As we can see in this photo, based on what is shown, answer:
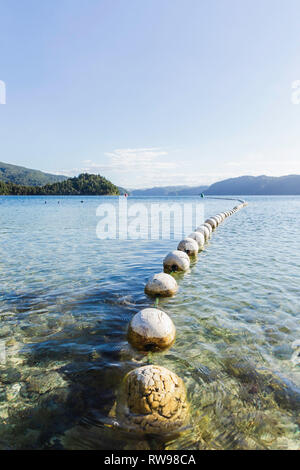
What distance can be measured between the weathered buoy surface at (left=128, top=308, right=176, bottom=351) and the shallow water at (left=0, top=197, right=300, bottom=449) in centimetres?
20

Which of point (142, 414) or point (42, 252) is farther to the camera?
point (42, 252)

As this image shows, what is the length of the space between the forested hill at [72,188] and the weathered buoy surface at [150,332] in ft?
614

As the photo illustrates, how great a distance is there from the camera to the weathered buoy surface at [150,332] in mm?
5250

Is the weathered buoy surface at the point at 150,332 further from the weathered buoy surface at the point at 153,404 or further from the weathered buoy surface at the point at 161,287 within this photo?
the weathered buoy surface at the point at 161,287

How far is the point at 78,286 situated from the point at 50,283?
111 centimetres

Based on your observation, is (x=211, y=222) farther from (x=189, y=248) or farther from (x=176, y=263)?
(x=176, y=263)

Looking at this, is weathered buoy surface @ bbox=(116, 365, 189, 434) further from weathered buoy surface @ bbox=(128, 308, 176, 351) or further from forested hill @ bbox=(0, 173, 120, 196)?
forested hill @ bbox=(0, 173, 120, 196)

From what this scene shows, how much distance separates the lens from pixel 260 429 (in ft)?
11.9

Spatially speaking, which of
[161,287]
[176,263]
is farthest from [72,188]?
[161,287]

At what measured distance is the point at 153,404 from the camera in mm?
3604

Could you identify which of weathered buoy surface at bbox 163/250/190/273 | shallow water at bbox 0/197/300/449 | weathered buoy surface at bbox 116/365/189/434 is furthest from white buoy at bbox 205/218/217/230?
weathered buoy surface at bbox 116/365/189/434

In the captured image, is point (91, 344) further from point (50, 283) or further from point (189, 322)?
point (50, 283)

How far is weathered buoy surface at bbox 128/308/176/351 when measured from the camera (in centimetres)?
525
